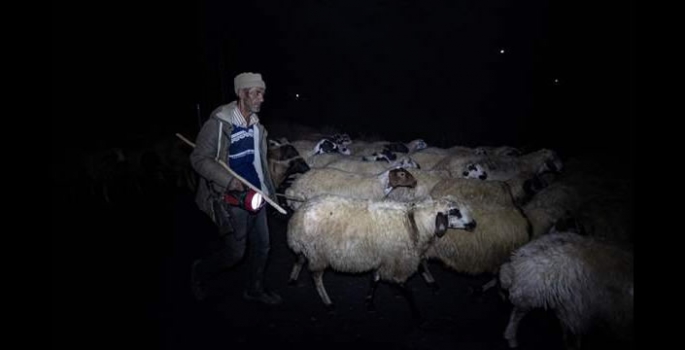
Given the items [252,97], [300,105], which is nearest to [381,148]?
[252,97]

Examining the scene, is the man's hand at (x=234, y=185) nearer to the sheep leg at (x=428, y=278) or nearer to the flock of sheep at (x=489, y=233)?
the flock of sheep at (x=489, y=233)

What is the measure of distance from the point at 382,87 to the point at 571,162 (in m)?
21.7

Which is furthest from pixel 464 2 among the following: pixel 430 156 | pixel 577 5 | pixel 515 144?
pixel 430 156

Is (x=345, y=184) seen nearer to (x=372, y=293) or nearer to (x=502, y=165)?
(x=372, y=293)

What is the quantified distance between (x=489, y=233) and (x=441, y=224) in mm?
687

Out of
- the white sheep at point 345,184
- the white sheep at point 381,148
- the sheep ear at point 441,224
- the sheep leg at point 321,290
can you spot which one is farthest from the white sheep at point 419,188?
the white sheep at point 381,148

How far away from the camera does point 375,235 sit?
4641 millimetres

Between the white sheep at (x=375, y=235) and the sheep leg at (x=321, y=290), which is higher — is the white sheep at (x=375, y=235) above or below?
above

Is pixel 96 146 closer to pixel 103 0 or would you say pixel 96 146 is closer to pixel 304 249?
pixel 304 249

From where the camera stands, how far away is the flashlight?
12.7ft

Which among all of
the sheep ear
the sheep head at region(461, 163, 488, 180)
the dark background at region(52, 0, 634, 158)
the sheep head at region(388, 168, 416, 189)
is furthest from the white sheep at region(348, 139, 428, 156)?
the dark background at region(52, 0, 634, 158)

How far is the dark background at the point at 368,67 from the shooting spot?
15727 millimetres

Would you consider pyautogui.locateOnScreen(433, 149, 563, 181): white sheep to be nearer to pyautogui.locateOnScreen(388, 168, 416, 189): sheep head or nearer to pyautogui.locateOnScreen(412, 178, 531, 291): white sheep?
pyautogui.locateOnScreen(388, 168, 416, 189): sheep head

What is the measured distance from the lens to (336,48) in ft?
106
